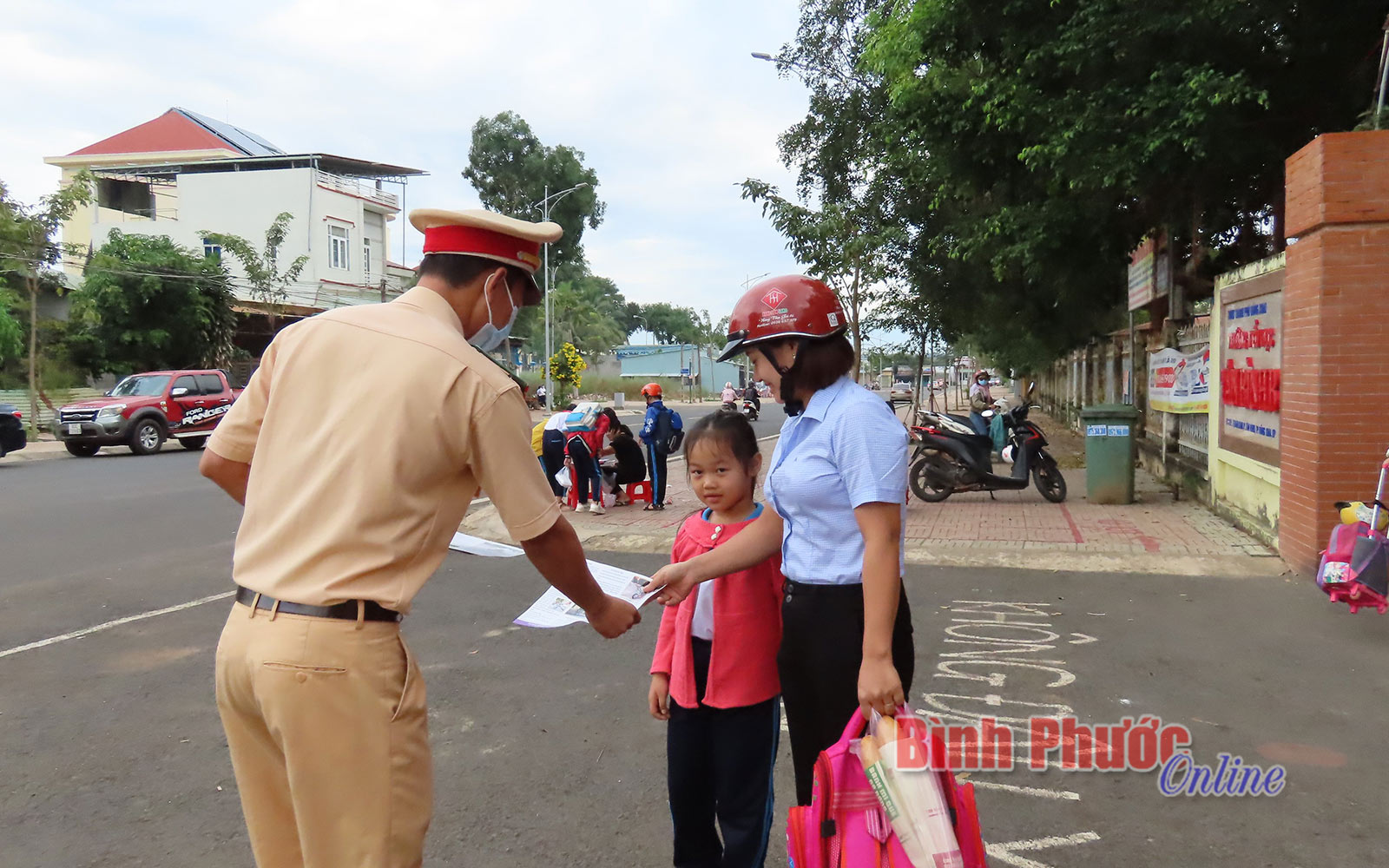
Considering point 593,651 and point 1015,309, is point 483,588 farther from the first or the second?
point 1015,309

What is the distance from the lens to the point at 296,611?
188 cm

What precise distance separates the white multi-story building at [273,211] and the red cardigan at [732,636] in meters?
38.7

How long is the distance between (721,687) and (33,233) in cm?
2876

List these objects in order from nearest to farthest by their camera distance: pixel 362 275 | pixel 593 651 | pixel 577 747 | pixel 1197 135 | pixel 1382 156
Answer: pixel 577 747
pixel 593 651
pixel 1382 156
pixel 1197 135
pixel 362 275

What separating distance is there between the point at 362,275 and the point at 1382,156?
43.9 meters

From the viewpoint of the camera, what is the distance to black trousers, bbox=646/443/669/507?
39.7ft

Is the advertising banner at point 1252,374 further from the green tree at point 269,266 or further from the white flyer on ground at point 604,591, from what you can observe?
the green tree at point 269,266

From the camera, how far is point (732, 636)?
108 inches

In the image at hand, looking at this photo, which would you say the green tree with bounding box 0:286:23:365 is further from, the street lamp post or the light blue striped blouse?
the light blue striped blouse

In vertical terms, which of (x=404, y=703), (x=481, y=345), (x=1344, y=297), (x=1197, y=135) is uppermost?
(x=1197, y=135)

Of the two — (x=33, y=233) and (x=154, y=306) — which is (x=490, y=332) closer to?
(x=33, y=233)

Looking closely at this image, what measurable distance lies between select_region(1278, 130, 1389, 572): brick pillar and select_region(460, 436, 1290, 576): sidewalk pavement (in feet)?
2.56

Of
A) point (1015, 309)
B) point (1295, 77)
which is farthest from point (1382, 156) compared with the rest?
point (1015, 309)

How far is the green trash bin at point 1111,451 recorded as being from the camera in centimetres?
1074
